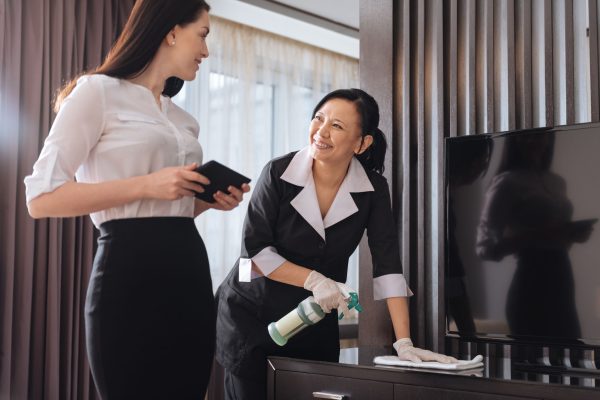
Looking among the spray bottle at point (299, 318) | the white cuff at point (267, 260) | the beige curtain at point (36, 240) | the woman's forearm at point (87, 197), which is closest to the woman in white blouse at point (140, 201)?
the woman's forearm at point (87, 197)

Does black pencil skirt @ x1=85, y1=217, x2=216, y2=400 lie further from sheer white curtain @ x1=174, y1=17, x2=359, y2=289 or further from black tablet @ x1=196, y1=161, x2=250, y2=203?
sheer white curtain @ x1=174, y1=17, x2=359, y2=289

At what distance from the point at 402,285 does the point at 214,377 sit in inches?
86.3

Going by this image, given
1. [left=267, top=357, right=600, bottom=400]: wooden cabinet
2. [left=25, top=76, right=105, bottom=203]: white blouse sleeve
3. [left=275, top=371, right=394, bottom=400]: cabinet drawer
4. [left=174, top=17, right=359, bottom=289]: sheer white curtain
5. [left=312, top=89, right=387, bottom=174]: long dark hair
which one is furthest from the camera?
[left=174, top=17, right=359, bottom=289]: sheer white curtain

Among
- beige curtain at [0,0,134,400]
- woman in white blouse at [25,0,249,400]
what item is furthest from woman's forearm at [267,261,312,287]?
beige curtain at [0,0,134,400]

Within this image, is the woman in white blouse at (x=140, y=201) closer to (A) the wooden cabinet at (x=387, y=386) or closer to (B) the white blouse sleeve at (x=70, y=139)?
(B) the white blouse sleeve at (x=70, y=139)

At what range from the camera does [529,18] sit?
230cm

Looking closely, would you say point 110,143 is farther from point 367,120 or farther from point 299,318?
point 367,120

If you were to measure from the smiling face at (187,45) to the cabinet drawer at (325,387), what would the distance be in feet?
3.05

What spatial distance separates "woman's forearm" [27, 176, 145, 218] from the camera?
131cm

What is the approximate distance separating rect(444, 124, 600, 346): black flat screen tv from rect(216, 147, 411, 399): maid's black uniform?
0.21m

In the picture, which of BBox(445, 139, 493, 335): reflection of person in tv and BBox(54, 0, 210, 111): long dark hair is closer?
BBox(54, 0, 210, 111): long dark hair

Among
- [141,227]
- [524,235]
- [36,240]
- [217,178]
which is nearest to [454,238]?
[524,235]

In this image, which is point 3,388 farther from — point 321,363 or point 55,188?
point 55,188

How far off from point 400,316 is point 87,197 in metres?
1.08
